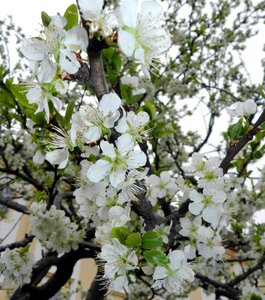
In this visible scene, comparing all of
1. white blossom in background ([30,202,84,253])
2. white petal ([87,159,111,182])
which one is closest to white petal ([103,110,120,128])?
white petal ([87,159,111,182])

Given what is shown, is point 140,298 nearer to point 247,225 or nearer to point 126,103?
point 247,225

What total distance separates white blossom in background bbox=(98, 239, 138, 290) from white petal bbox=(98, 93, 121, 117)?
374 mm

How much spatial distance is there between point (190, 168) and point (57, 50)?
84 cm

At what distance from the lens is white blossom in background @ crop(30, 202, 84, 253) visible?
90.0 inches

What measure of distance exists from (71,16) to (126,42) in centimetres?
18

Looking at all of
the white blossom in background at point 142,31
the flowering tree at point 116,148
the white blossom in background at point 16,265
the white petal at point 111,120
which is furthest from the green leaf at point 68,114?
the white blossom in background at point 16,265

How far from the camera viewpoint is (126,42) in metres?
0.83

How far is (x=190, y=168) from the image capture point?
4.92 ft

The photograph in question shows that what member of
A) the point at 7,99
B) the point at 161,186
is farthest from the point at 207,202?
the point at 7,99

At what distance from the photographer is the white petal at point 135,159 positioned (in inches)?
38.6

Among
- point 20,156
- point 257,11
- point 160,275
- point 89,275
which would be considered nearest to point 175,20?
point 257,11

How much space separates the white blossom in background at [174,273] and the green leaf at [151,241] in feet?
0.57

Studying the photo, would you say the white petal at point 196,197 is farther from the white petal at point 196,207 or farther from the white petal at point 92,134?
the white petal at point 92,134

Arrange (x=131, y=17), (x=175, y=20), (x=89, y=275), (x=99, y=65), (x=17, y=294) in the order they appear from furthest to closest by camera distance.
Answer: (x=89, y=275), (x=175, y=20), (x=17, y=294), (x=99, y=65), (x=131, y=17)
